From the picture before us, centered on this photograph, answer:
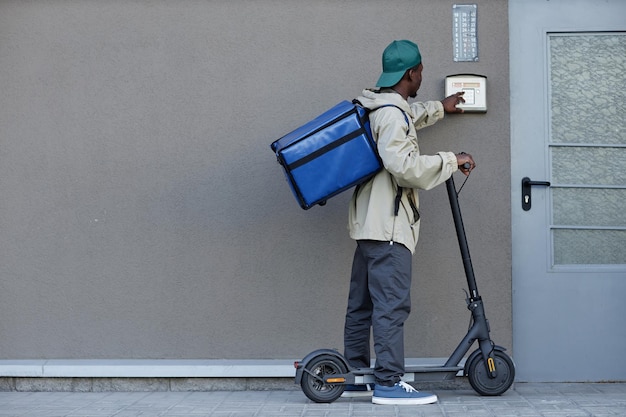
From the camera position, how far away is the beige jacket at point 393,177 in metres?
5.15

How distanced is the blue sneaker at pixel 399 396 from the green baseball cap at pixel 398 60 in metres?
1.61

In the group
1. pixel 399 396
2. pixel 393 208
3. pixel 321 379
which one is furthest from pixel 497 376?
pixel 393 208

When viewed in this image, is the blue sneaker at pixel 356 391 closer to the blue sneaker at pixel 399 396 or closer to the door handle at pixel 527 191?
the blue sneaker at pixel 399 396

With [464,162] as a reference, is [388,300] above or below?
below

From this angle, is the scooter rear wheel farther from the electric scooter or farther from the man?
the man

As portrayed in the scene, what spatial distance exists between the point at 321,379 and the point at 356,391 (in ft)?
1.00

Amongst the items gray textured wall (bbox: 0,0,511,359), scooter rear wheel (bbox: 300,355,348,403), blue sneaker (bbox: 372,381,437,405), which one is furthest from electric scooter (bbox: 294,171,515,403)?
gray textured wall (bbox: 0,0,511,359)

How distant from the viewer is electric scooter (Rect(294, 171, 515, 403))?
5.30 m

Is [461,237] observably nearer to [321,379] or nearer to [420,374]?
[420,374]

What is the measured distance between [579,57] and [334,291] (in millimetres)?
2036

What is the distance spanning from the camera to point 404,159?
513 centimetres

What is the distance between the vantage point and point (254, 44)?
5980 millimetres

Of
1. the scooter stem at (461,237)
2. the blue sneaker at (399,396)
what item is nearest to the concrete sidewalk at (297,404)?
the blue sneaker at (399,396)

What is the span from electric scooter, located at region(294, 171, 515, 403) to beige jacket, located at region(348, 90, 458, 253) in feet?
0.71
